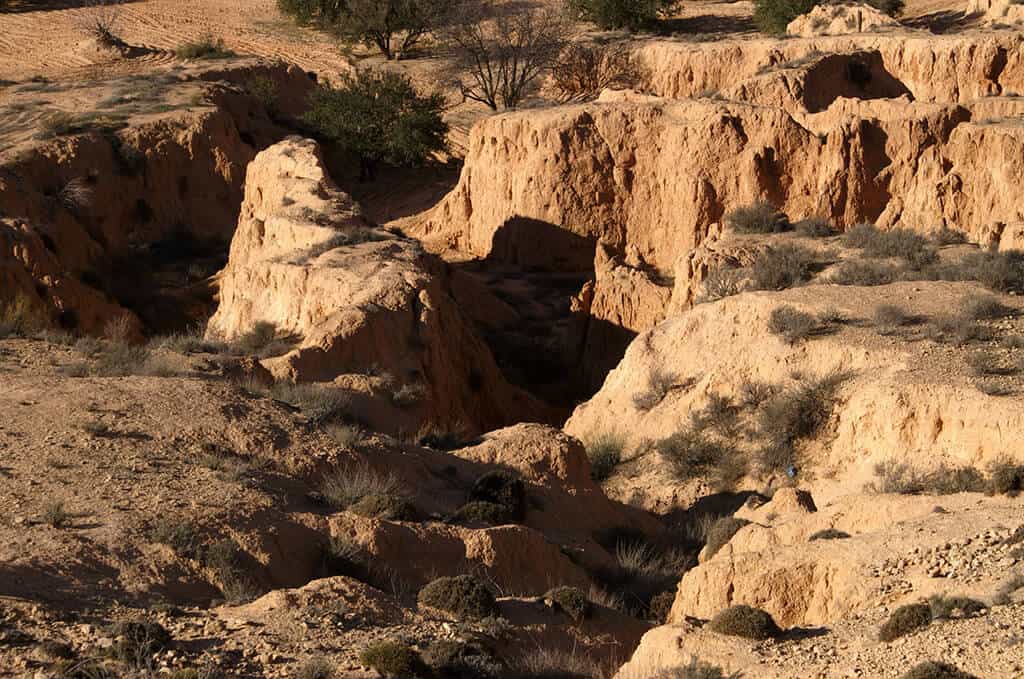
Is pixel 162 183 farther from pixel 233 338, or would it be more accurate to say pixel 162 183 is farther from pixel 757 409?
pixel 757 409

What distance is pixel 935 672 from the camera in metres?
13.3

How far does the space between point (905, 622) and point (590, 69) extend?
121ft

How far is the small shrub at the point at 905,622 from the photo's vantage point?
14695 mm

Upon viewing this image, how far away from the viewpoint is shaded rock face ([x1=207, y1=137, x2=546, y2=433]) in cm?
2583

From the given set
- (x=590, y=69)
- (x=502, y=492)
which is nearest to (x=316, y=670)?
(x=502, y=492)

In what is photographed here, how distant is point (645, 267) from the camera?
1446 inches

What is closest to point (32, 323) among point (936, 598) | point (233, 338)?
point (233, 338)

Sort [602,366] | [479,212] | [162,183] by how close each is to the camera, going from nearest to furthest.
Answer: [602,366] → [479,212] → [162,183]

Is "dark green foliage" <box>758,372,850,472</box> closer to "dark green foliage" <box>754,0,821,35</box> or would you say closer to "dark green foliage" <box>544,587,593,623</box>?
"dark green foliage" <box>544,587,593,623</box>

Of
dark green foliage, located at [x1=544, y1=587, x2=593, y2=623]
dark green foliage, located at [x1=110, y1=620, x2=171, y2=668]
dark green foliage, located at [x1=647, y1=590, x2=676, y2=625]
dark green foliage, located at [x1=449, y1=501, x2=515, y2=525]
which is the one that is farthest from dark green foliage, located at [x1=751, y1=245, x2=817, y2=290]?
dark green foliage, located at [x1=110, y1=620, x2=171, y2=668]

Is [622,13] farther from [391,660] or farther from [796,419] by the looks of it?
[391,660]

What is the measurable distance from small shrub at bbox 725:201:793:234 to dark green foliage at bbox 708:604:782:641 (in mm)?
17776

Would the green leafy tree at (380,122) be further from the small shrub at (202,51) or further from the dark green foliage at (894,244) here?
the dark green foliage at (894,244)

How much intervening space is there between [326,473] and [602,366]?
14522 mm
